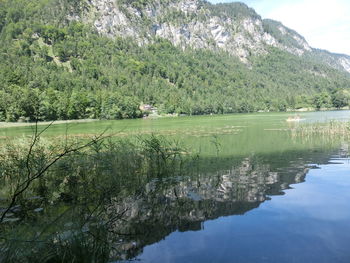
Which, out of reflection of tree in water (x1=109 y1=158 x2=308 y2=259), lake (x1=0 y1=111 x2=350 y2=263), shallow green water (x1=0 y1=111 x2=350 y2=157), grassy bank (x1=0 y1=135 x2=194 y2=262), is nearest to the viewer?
grassy bank (x1=0 y1=135 x2=194 y2=262)

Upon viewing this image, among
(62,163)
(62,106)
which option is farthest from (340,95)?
(62,163)

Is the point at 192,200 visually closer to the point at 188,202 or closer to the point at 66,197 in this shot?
the point at 188,202

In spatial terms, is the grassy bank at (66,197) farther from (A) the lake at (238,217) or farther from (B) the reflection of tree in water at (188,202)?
(A) the lake at (238,217)

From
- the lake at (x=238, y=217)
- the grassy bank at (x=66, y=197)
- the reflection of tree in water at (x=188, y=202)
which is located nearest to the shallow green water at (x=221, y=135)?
the grassy bank at (x=66, y=197)

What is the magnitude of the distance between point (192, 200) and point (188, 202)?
242 millimetres

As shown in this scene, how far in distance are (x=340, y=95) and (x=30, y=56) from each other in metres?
169

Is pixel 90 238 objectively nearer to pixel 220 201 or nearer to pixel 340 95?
pixel 220 201

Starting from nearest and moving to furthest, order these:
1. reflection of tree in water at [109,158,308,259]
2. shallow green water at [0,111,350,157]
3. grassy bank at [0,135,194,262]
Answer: grassy bank at [0,135,194,262] < reflection of tree in water at [109,158,308,259] < shallow green water at [0,111,350,157]

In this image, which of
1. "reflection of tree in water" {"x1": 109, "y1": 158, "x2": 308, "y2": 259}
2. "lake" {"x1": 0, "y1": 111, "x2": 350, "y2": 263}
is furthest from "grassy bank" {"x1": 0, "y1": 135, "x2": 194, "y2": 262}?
"lake" {"x1": 0, "y1": 111, "x2": 350, "y2": 263}

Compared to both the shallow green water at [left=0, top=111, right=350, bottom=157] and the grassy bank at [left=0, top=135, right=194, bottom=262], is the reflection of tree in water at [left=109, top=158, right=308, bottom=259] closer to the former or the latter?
the grassy bank at [left=0, top=135, right=194, bottom=262]

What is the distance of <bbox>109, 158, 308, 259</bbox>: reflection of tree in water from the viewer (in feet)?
21.7

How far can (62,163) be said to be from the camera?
12.5 metres

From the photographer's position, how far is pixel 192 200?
29.0 ft

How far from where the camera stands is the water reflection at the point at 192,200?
6.60m
